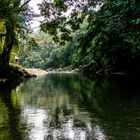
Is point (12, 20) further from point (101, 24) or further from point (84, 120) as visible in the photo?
point (84, 120)

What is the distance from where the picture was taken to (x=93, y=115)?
1077 centimetres

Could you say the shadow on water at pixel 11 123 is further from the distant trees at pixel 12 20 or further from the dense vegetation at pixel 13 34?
the dense vegetation at pixel 13 34

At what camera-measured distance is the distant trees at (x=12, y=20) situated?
1010 inches

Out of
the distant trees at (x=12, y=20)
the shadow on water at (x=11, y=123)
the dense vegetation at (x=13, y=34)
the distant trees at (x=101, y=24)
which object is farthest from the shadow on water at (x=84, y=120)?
the dense vegetation at (x=13, y=34)

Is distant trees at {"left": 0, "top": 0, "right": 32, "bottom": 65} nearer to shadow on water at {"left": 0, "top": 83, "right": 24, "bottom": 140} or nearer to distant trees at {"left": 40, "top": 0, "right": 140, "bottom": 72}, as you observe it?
distant trees at {"left": 40, "top": 0, "right": 140, "bottom": 72}

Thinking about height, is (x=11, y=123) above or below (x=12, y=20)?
below

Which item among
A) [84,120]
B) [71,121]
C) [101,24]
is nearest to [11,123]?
[71,121]

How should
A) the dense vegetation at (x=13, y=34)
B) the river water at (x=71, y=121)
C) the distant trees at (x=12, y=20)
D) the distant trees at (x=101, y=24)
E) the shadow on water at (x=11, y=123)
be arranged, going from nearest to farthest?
1. the river water at (x=71, y=121)
2. the shadow on water at (x=11, y=123)
3. the distant trees at (x=101, y=24)
4. the distant trees at (x=12, y=20)
5. the dense vegetation at (x=13, y=34)

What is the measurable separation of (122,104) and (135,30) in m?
7.58

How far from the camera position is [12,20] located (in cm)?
2784

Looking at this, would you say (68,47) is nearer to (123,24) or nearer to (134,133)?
(123,24)

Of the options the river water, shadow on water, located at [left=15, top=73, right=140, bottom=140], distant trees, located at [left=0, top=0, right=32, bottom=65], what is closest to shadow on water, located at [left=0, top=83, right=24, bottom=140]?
the river water

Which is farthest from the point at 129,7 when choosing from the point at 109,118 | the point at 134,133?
the point at 134,133

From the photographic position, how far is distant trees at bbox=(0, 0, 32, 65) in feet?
84.2
